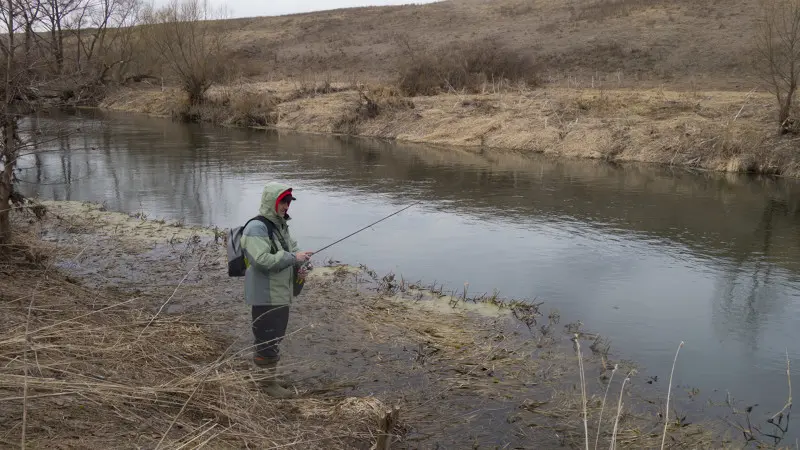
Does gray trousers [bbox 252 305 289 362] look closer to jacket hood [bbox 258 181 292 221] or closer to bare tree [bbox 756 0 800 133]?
jacket hood [bbox 258 181 292 221]

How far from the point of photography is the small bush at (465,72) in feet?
108

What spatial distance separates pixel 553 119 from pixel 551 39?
2101 centimetres

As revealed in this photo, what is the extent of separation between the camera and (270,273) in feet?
18.0

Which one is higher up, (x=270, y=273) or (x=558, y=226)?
(x=270, y=273)

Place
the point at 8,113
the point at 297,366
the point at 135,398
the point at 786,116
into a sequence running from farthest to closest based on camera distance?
the point at 786,116 → the point at 8,113 → the point at 297,366 → the point at 135,398

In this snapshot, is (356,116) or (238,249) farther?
(356,116)

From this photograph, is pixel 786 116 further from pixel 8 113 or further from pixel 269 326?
pixel 8 113

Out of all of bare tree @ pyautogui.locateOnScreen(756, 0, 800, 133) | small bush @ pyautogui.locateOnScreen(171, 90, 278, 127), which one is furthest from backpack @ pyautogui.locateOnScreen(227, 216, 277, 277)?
small bush @ pyautogui.locateOnScreen(171, 90, 278, 127)

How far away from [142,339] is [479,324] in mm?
3579

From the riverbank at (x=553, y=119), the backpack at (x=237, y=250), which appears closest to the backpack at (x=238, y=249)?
the backpack at (x=237, y=250)

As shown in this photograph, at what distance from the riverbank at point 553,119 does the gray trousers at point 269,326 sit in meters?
16.8

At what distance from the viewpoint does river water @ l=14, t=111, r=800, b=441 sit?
25.2ft

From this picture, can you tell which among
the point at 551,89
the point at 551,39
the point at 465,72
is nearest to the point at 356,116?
the point at 465,72

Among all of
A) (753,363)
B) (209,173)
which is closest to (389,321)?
(753,363)
